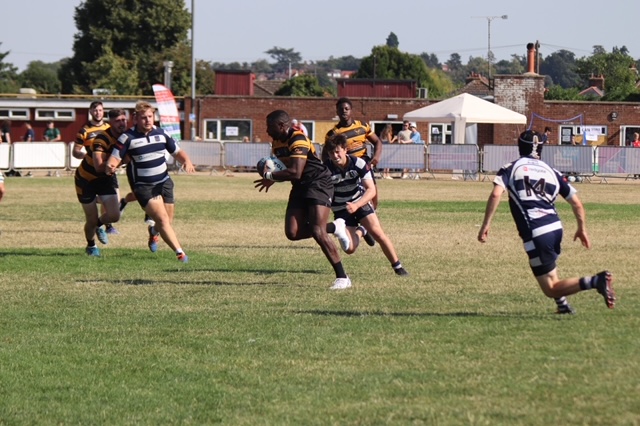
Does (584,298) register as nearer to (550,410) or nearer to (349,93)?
(550,410)

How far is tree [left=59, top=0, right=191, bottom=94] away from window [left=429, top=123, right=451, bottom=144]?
30.0 m

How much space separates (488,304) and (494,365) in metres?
2.98

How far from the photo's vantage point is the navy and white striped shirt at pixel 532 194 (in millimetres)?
9867

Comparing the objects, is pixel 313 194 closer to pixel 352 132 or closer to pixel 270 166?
pixel 270 166

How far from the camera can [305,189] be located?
12523 mm

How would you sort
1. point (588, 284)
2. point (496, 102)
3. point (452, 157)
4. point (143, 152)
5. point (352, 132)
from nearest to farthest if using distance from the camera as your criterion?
point (588, 284)
point (143, 152)
point (352, 132)
point (452, 157)
point (496, 102)

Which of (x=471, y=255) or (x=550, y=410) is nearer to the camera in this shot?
(x=550, y=410)

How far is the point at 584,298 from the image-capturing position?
11133 mm

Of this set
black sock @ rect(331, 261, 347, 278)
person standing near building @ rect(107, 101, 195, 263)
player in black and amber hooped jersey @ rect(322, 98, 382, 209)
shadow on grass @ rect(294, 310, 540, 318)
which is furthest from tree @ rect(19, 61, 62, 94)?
shadow on grass @ rect(294, 310, 540, 318)

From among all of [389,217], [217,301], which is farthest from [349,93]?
Answer: [217,301]

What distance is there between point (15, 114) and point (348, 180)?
1912 inches

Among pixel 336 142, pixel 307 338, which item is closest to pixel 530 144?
pixel 307 338

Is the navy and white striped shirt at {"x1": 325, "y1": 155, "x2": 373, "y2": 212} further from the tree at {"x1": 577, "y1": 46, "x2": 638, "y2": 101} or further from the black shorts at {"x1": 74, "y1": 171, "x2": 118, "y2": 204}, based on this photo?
the tree at {"x1": 577, "y1": 46, "x2": 638, "y2": 101}

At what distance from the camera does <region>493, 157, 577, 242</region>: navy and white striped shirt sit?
388 inches
